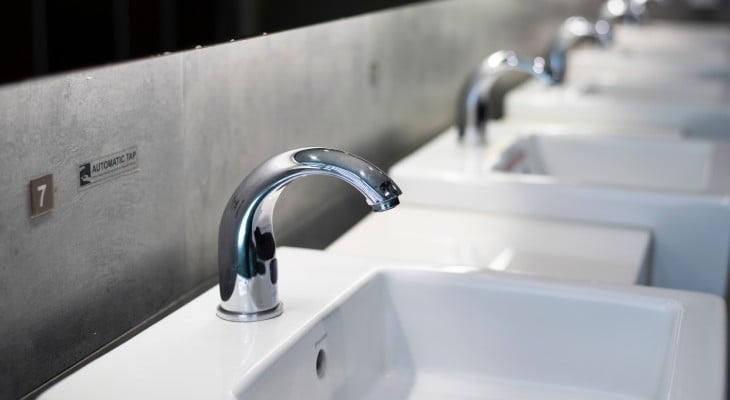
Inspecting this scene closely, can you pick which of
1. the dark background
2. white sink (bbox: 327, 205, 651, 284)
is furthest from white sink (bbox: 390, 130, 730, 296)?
the dark background

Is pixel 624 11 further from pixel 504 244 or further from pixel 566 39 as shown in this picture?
pixel 504 244

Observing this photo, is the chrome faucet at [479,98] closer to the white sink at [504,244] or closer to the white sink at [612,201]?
the white sink at [612,201]

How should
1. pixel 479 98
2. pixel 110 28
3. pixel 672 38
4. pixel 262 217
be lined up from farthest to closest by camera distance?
pixel 672 38
pixel 479 98
pixel 262 217
pixel 110 28

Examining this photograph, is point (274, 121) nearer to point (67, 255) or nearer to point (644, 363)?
point (67, 255)

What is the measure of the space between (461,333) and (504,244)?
0.32 meters

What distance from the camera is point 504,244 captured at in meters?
1.51

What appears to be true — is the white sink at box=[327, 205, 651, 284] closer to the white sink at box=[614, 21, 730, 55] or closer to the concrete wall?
the concrete wall

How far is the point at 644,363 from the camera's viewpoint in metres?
1.17

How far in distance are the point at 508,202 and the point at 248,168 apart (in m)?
0.52

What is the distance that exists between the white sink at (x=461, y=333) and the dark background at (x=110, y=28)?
31 centimetres

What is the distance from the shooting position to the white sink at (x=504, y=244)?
140 centimetres

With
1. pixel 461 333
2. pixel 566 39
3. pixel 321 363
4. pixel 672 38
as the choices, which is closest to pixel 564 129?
pixel 566 39

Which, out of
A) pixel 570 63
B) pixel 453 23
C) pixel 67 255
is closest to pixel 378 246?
pixel 67 255

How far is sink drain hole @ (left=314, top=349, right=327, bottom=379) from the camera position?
1046mm
